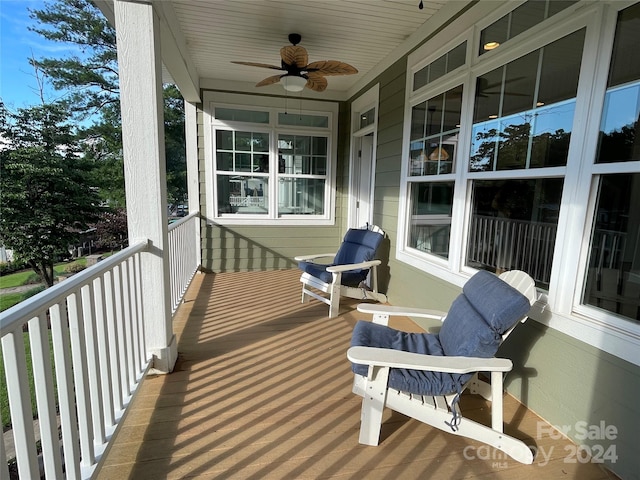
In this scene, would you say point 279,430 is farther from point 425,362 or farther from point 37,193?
point 37,193

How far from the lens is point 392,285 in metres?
3.69

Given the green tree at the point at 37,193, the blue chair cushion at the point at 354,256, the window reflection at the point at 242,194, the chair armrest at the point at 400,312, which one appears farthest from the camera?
the green tree at the point at 37,193

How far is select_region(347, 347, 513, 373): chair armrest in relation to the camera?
148 centimetres

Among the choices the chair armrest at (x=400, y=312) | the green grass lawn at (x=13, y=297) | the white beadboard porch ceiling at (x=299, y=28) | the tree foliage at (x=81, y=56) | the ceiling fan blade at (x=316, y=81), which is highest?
the tree foliage at (x=81, y=56)

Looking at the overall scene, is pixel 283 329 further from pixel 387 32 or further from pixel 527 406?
pixel 387 32

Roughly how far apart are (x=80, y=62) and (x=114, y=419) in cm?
1200

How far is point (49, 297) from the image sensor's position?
1.12 m

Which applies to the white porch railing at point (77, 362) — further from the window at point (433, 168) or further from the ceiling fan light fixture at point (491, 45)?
the ceiling fan light fixture at point (491, 45)

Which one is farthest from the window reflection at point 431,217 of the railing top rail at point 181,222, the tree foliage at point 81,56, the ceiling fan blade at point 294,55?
the tree foliage at point 81,56

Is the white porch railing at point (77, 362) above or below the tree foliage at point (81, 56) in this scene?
below

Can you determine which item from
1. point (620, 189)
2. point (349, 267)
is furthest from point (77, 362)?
point (620, 189)

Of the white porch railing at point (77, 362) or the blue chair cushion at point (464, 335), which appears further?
the blue chair cushion at point (464, 335)

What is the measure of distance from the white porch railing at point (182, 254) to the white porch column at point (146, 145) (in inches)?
22.1

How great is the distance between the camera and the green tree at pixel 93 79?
9367 mm
